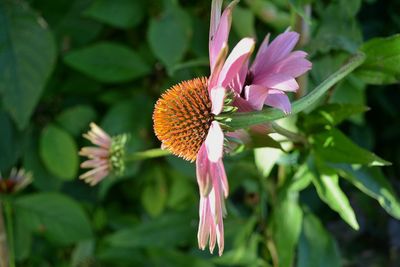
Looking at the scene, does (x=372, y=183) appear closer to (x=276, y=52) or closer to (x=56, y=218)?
(x=276, y=52)

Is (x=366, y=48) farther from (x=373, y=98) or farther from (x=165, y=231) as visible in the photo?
(x=373, y=98)

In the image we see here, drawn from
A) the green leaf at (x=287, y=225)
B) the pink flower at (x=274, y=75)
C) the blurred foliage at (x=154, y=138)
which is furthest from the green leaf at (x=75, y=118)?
the pink flower at (x=274, y=75)

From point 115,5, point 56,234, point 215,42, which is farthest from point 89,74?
point 215,42

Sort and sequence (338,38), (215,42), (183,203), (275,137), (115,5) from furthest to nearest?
1. (183,203)
2. (115,5)
3. (338,38)
4. (275,137)
5. (215,42)

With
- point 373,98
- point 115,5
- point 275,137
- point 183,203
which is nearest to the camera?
point 275,137

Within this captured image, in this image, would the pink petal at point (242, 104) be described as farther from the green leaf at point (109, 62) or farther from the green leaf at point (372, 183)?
the green leaf at point (109, 62)

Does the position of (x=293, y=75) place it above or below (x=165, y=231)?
above
